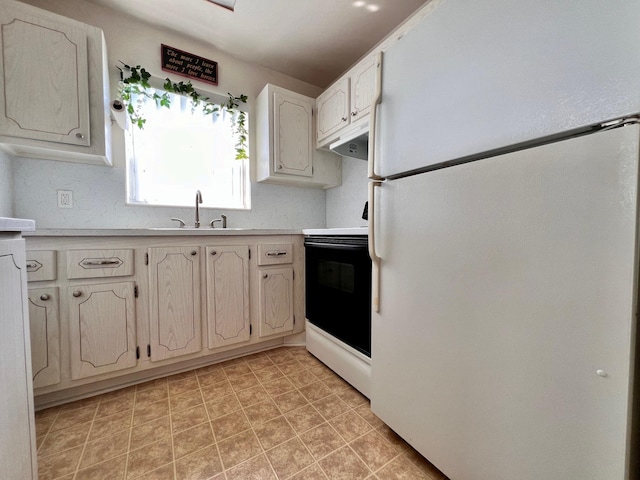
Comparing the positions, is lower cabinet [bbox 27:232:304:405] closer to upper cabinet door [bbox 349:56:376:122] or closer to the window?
the window

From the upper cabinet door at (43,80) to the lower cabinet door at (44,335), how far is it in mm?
856

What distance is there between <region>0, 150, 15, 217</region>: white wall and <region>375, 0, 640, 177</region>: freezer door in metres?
2.05

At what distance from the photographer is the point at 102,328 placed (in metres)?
1.37

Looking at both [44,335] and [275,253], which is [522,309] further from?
[44,335]

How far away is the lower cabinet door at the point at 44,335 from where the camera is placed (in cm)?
122

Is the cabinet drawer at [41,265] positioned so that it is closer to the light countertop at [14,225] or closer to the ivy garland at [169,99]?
the light countertop at [14,225]

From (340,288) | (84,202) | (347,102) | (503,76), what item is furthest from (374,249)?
(84,202)

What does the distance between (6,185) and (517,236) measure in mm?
2450

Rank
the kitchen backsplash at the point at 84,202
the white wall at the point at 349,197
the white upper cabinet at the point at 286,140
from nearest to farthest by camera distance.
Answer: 1. the kitchen backsplash at the point at 84,202
2. the white upper cabinet at the point at 286,140
3. the white wall at the point at 349,197

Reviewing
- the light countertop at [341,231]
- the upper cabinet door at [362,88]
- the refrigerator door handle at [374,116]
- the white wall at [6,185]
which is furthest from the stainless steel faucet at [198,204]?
the refrigerator door handle at [374,116]

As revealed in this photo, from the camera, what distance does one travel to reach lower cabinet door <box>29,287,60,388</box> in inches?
48.2

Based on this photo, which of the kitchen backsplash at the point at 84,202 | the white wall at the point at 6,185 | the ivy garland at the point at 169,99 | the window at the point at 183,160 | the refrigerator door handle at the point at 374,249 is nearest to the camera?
the refrigerator door handle at the point at 374,249

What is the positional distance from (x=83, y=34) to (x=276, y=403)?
2309 mm

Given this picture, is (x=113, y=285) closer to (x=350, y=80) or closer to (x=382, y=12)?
(x=350, y=80)
